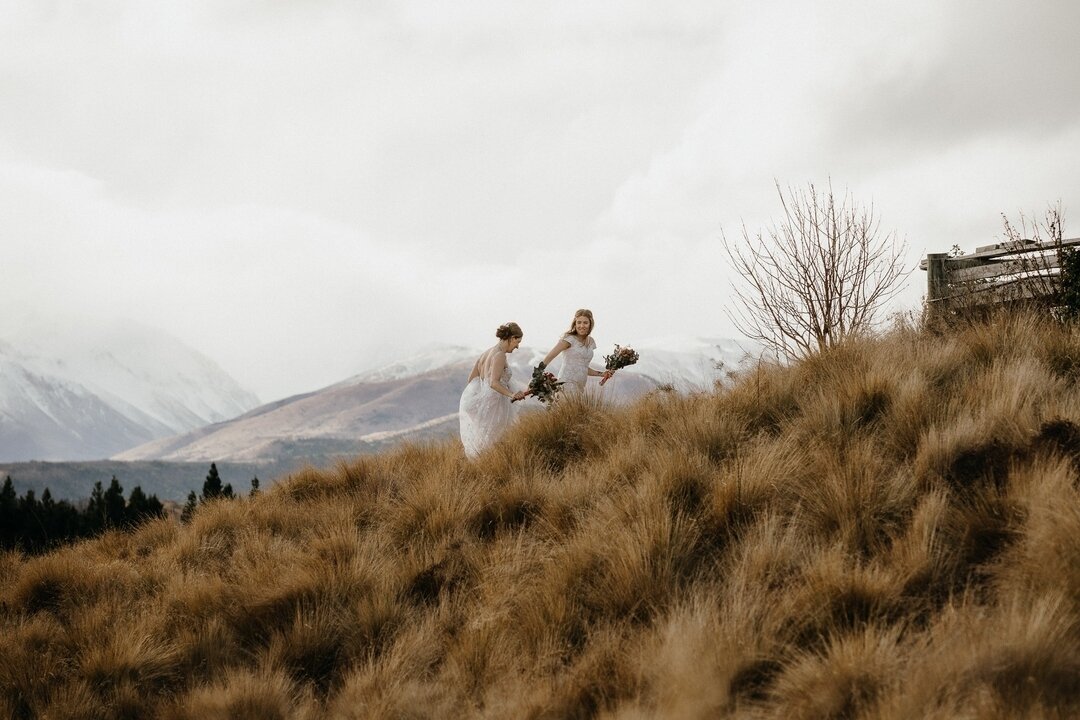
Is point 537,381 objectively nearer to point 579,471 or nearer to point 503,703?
point 579,471

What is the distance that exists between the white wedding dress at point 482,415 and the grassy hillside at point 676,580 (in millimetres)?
1402

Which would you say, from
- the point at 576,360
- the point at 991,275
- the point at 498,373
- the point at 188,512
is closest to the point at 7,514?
the point at 188,512

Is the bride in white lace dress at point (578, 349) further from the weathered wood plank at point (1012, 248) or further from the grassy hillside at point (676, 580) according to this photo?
the weathered wood plank at point (1012, 248)

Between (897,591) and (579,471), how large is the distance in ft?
9.83

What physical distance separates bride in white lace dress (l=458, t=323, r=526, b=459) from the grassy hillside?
1.45m

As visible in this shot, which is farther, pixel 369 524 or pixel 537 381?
pixel 537 381

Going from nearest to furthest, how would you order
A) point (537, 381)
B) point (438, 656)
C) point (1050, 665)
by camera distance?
point (1050, 665) < point (438, 656) < point (537, 381)

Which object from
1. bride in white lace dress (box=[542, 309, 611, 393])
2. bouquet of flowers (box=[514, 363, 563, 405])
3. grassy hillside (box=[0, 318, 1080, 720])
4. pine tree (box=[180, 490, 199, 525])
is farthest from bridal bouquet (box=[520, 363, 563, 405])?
pine tree (box=[180, 490, 199, 525])

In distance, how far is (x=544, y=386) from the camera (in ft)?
28.0

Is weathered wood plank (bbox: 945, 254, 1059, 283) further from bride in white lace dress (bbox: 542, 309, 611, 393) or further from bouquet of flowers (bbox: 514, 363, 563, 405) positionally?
bouquet of flowers (bbox: 514, 363, 563, 405)

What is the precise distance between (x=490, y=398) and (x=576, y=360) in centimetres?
184

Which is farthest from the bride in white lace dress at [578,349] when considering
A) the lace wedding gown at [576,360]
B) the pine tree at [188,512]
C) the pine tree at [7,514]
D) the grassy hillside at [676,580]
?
the pine tree at [7,514]

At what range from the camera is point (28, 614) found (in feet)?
20.3

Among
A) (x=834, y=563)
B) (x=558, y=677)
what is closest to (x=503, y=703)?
(x=558, y=677)
